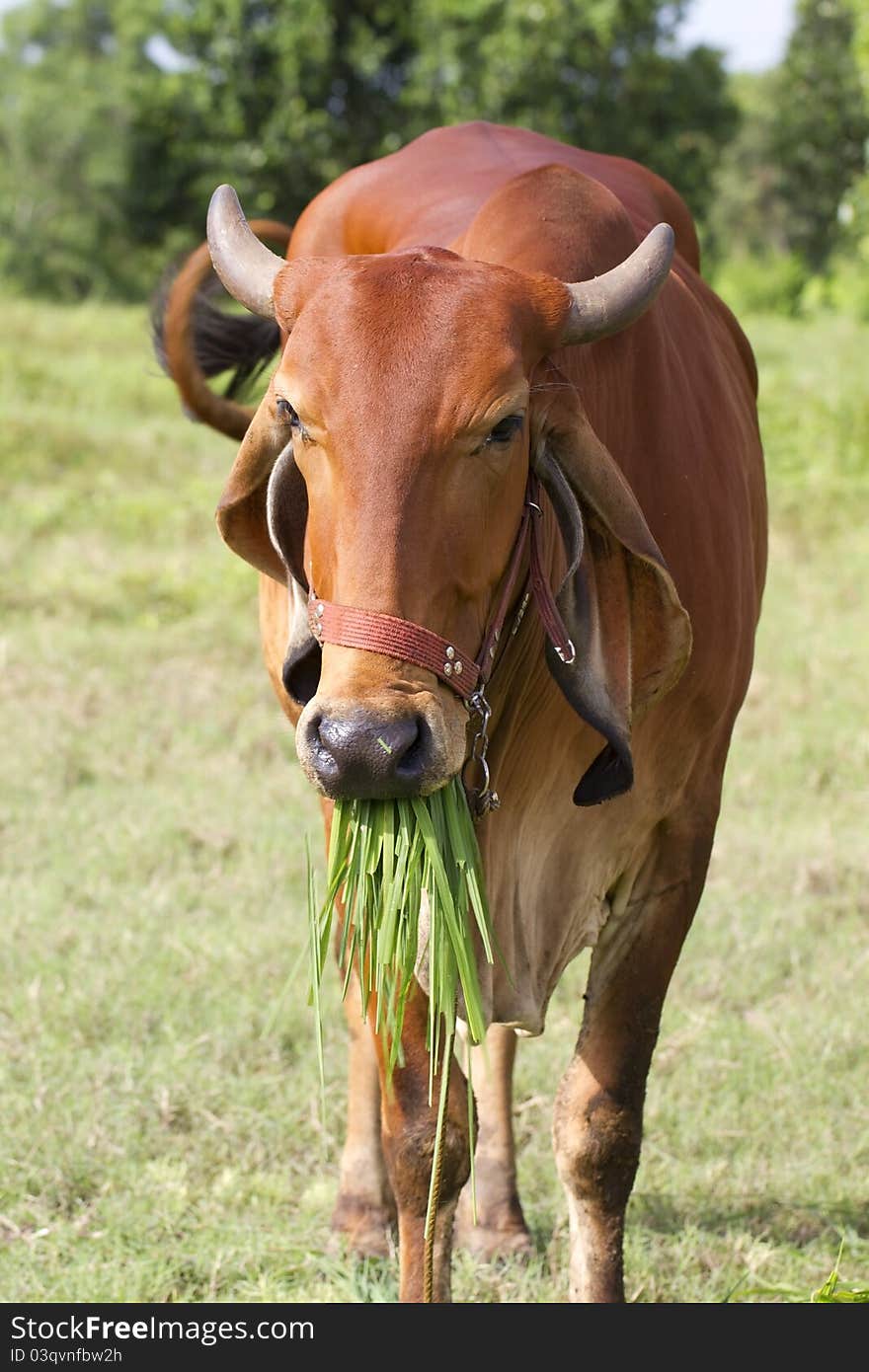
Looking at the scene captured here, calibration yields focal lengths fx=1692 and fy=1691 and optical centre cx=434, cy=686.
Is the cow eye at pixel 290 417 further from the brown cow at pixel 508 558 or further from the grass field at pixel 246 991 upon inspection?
the grass field at pixel 246 991

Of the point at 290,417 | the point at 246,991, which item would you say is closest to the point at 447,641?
the point at 290,417

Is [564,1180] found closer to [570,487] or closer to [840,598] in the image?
[570,487]

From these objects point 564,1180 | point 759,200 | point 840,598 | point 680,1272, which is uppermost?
point 759,200

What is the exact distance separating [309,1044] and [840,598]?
4.38 m

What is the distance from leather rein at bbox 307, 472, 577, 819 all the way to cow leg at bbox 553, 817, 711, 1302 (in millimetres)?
624

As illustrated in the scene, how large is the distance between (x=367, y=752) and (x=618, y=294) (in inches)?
30.5

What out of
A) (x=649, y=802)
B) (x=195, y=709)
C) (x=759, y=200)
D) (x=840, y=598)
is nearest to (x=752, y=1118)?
(x=649, y=802)

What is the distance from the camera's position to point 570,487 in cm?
234

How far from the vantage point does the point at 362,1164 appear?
133 inches

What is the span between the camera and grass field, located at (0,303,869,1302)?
3.22 m

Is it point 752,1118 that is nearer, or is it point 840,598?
point 752,1118

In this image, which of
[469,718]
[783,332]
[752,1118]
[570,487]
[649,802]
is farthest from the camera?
[783,332]

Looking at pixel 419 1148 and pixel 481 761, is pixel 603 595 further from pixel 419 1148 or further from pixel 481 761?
pixel 419 1148

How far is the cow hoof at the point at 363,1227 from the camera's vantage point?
3.27 m
